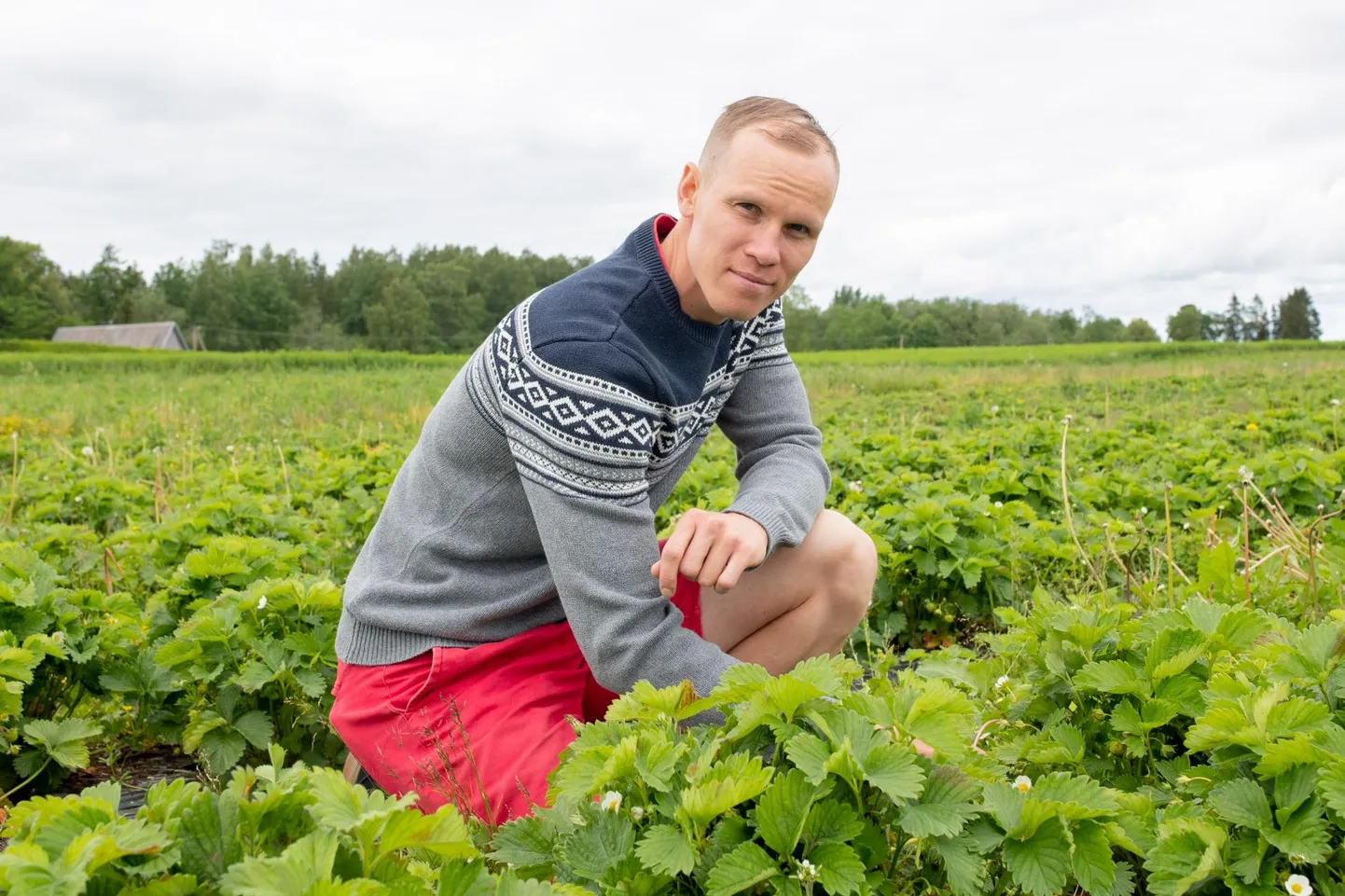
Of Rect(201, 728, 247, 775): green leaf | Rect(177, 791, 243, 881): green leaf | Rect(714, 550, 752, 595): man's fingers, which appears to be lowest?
Rect(201, 728, 247, 775): green leaf

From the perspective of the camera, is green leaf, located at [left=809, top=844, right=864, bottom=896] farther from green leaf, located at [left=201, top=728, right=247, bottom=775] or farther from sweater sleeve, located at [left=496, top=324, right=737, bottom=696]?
green leaf, located at [left=201, top=728, right=247, bottom=775]

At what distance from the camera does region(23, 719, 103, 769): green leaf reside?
2387 millimetres

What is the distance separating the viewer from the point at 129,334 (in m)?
60.6

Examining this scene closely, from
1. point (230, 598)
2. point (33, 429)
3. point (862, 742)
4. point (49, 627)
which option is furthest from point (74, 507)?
point (33, 429)

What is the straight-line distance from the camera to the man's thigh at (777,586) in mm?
2316

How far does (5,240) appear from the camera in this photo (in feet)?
206

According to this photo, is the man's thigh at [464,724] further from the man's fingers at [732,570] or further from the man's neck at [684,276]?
→ the man's neck at [684,276]

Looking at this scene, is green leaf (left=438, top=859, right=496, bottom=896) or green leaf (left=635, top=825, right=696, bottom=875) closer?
green leaf (left=438, top=859, right=496, bottom=896)

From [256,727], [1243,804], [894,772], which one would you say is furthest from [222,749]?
[1243,804]

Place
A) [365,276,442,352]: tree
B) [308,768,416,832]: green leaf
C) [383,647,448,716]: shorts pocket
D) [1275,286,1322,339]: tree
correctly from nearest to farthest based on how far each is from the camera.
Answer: [308,768,416,832]: green leaf
[383,647,448,716]: shorts pocket
[365,276,442,352]: tree
[1275,286,1322,339]: tree

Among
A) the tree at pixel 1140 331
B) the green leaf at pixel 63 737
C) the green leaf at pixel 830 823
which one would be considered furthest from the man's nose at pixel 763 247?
the tree at pixel 1140 331

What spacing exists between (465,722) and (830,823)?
1065 millimetres

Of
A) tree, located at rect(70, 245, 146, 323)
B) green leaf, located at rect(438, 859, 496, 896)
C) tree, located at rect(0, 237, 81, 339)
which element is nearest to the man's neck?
green leaf, located at rect(438, 859, 496, 896)

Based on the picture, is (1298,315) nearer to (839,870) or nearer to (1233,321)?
(1233,321)
